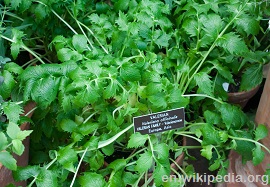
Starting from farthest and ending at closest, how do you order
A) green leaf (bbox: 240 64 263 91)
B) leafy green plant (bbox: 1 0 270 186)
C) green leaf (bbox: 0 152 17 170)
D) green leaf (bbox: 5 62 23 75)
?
green leaf (bbox: 240 64 263 91)
green leaf (bbox: 5 62 23 75)
leafy green plant (bbox: 1 0 270 186)
green leaf (bbox: 0 152 17 170)

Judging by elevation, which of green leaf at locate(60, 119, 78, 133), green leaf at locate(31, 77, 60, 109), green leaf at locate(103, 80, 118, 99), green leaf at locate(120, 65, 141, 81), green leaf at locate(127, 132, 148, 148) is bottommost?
green leaf at locate(60, 119, 78, 133)

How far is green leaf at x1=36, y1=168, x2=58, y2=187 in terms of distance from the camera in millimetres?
914

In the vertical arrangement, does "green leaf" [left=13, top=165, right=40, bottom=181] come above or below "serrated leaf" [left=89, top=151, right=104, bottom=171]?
above

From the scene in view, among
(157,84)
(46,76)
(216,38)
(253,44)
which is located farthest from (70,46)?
(253,44)

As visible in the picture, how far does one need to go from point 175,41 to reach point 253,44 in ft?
1.35

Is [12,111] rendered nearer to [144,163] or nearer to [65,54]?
[65,54]

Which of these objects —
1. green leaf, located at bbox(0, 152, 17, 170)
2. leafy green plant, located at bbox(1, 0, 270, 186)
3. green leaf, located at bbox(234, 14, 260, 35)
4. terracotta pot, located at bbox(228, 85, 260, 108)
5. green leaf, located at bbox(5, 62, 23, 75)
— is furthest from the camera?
terracotta pot, located at bbox(228, 85, 260, 108)

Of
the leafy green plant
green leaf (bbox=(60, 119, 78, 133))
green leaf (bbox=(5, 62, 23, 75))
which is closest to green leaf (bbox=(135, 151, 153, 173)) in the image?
the leafy green plant

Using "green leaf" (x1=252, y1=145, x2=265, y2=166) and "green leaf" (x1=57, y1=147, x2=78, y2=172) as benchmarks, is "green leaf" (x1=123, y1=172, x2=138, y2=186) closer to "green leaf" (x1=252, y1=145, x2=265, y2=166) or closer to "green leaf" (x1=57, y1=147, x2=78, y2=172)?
"green leaf" (x1=57, y1=147, x2=78, y2=172)

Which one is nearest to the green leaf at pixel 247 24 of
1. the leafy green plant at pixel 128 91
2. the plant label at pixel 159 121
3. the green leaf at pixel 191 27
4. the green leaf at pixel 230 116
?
the leafy green plant at pixel 128 91

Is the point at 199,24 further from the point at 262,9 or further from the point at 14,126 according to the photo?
the point at 14,126

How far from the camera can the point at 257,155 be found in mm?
1042

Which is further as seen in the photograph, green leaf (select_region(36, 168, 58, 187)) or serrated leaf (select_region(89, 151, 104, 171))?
serrated leaf (select_region(89, 151, 104, 171))

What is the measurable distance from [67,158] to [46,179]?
2.8 inches
